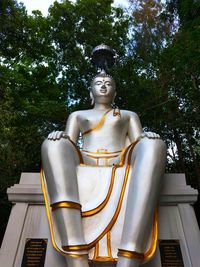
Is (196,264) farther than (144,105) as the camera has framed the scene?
No

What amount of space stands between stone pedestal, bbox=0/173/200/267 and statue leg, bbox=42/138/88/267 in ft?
1.66

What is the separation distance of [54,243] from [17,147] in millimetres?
7489

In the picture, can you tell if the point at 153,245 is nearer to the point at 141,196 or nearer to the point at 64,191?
the point at 141,196

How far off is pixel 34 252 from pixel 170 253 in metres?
1.57

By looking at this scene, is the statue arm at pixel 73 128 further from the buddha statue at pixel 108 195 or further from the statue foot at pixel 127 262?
the statue foot at pixel 127 262

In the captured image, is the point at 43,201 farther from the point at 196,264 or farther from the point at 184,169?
the point at 184,169

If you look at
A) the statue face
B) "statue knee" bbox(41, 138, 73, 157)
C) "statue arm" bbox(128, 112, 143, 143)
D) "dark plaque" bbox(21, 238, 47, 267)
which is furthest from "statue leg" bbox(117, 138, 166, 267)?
the statue face

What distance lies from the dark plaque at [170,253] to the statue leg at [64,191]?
41.4 inches

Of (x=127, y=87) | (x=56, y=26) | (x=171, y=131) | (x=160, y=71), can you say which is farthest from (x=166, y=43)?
(x=56, y=26)

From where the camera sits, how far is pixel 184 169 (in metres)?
11.2

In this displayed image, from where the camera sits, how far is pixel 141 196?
3.47 metres

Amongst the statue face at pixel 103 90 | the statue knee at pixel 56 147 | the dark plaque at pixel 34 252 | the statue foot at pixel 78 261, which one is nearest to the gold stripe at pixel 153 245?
the statue foot at pixel 78 261

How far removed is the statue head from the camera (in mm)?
5738

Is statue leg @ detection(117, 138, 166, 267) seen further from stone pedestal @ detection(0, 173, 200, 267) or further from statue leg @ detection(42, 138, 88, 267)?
stone pedestal @ detection(0, 173, 200, 267)
